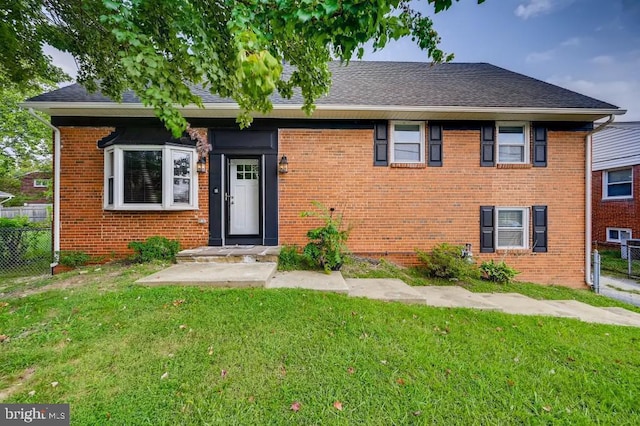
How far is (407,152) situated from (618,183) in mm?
10280

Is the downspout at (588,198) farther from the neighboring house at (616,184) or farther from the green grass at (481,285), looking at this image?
the neighboring house at (616,184)

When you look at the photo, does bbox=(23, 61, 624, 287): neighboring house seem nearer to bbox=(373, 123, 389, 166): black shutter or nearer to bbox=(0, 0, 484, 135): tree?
bbox=(373, 123, 389, 166): black shutter

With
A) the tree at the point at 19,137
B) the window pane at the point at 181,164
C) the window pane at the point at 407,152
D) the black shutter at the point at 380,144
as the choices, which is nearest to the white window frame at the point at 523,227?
the window pane at the point at 407,152

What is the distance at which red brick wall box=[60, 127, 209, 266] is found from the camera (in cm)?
560

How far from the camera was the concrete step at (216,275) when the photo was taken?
12.5ft

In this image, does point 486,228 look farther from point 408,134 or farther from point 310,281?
point 310,281

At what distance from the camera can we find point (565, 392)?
80.4 inches

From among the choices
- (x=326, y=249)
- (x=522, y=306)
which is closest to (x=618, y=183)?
(x=522, y=306)

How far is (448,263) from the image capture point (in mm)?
5367

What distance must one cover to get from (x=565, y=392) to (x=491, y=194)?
4.91 m

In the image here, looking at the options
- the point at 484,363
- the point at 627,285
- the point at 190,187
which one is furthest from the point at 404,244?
the point at 627,285

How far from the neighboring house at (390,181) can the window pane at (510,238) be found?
2cm

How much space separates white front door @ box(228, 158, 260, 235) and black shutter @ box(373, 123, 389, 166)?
2.83 metres

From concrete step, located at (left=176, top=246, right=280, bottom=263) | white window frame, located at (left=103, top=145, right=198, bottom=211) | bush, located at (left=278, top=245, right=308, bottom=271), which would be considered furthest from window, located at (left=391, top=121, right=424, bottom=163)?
white window frame, located at (left=103, top=145, right=198, bottom=211)
